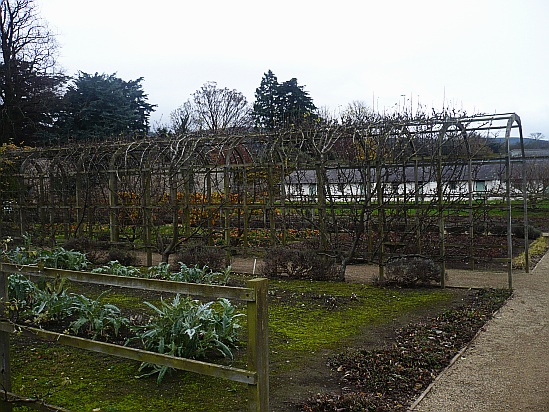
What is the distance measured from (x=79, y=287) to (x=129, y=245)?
3.08 meters

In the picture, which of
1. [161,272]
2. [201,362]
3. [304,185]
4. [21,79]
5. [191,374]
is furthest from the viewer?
[21,79]

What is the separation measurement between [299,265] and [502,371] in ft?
17.6

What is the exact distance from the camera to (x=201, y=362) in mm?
3230

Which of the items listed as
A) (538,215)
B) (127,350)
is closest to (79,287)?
(127,350)

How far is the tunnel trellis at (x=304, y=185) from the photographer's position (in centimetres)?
973

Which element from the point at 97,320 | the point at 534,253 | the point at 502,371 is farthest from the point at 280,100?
the point at 502,371

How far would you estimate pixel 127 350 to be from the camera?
348cm

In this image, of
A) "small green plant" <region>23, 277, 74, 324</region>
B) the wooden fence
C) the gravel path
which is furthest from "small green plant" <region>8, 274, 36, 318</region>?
the gravel path

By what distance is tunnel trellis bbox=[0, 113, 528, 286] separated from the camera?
31.9ft

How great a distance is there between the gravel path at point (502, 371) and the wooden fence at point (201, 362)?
175 centimetres

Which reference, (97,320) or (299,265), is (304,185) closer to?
(299,265)

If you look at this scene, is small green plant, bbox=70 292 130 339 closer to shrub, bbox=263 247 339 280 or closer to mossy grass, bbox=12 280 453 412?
mossy grass, bbox=12 280 453 412

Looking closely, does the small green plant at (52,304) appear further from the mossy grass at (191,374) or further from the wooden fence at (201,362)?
the wooden fence at (201,362)

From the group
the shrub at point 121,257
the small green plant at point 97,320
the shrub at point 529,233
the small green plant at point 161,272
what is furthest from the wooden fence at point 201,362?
the shrub at point 529,233
